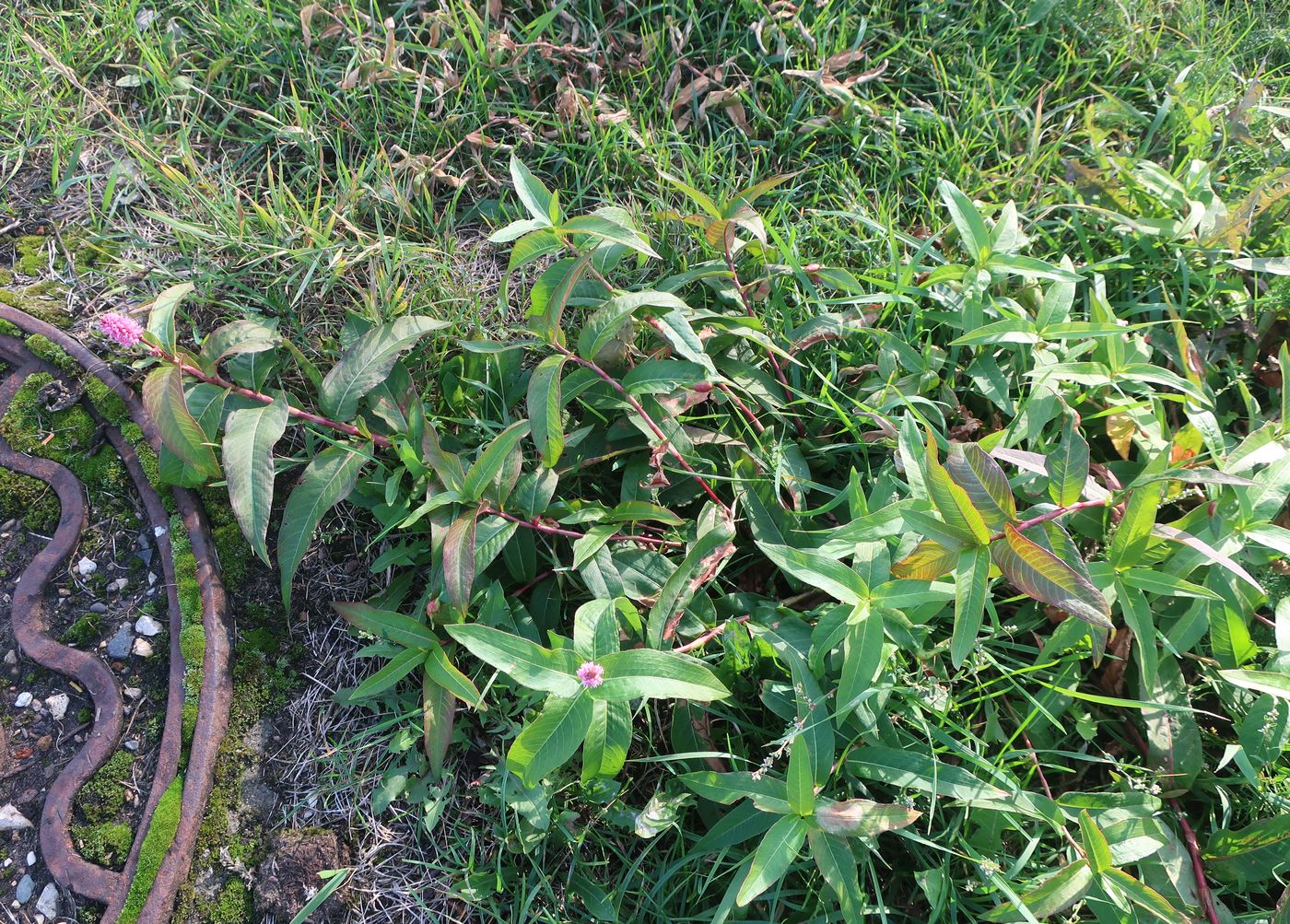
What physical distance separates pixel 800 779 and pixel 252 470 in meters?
1.08

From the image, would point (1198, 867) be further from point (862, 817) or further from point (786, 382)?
point (786, 382)

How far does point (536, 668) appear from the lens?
129 cm

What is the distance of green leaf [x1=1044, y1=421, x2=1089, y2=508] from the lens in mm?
1415

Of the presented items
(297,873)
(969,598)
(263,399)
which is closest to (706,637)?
(969,598)

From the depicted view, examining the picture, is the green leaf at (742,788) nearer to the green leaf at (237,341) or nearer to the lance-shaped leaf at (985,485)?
the lance-shaped leaf at (985,485)

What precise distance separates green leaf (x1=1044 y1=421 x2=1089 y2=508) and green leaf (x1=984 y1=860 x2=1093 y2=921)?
591mm

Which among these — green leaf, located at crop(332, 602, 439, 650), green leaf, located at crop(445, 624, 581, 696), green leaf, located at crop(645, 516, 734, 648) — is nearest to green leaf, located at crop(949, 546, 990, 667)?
green leaf, located at crop(645, 516, 734, 648)

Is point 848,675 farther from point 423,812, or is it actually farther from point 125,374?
point 125,374

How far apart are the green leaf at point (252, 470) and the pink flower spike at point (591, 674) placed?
24.4 inches

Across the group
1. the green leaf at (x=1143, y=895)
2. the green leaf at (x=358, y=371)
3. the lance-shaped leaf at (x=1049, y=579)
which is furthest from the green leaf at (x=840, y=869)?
the green leaf at (x=358, y=371)

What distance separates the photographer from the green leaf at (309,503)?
5.03ft

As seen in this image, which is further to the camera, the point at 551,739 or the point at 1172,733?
the point at 1172,733

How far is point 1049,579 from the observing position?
4.00 ft

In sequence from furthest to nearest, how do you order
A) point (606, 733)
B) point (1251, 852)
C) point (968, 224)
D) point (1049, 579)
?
point (968, 224) → point (1251, 852) → point (606, 733) → point (1049, 579)
